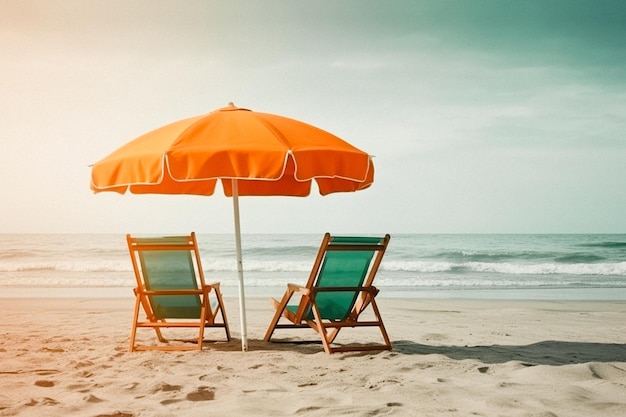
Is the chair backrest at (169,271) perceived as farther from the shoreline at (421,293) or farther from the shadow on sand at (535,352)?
the shoreline at (421,293)

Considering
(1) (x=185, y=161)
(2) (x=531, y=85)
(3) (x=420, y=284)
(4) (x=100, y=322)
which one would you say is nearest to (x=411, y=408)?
(1) (x=185, y=161)

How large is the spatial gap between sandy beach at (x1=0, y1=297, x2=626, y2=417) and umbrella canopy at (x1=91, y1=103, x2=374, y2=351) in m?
0.96

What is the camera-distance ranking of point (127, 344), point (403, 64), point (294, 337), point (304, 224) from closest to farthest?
point (127, 344) < point (294, 337) < point (403, 64) < point (304, 224)

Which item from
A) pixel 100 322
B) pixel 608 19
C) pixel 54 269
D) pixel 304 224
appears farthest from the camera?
pixel 304 224

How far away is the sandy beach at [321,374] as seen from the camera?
3.58 metres

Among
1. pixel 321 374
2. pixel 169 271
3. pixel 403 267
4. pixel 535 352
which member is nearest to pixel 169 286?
pixel 169 271

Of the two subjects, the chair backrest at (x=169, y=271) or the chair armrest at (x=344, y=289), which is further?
the chair armrest at (x=344, y=289)

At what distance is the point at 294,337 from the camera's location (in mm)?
6562

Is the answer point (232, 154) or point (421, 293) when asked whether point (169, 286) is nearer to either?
point (232, 154)

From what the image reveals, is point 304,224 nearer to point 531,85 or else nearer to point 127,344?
point 531,85

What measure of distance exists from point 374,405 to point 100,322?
521 centimetres

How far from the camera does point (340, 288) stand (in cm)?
552

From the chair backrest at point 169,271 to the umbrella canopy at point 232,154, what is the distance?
1.53ft

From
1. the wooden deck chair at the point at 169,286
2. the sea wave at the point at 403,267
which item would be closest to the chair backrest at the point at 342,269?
the wooden deck chair at the point at 169,286
